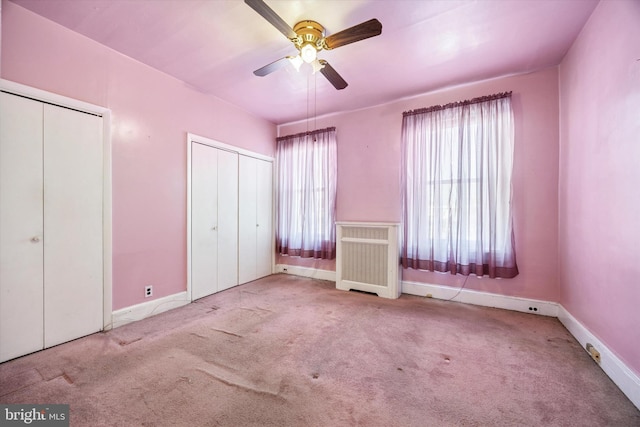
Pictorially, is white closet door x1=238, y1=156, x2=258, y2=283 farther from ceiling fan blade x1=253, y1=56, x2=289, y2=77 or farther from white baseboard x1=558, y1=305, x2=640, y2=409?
white baseboard x1=558, y1=305, x2=640, y2=409

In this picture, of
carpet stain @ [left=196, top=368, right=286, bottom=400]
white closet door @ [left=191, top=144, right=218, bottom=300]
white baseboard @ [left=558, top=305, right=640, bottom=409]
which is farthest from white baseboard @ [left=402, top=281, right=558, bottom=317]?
white closet door @ [left=191, top=144, right=218, bottom=300]

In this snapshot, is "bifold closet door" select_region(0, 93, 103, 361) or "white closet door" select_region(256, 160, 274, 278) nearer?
"bifold closet door" select_region(0, 93, 103, 361)

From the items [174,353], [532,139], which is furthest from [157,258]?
[532,139]

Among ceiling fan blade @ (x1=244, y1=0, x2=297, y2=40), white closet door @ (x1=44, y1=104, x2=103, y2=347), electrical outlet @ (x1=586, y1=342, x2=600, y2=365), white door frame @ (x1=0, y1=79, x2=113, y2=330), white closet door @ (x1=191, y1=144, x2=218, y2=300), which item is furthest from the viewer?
white closet door @ (x1=191, y1=144, x2=218, y2=300)

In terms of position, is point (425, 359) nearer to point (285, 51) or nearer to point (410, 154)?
point (410, 154)

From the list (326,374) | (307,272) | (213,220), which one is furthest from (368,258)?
(213,220)

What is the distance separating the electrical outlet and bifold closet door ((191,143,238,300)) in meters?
3.88

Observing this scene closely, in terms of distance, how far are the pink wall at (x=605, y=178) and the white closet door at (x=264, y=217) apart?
394cm

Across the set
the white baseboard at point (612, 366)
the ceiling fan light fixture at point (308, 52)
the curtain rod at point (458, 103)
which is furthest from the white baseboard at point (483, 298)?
the ceiling fan light fixture at point (308, 52)

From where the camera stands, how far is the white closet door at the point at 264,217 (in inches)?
167

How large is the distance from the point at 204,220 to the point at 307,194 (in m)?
1.64

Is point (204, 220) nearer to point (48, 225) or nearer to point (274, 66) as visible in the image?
point (48, 225)

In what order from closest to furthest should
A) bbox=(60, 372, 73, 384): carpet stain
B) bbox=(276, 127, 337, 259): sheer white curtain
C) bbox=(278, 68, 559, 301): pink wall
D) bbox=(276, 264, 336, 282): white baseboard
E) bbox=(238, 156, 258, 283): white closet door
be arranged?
bbox=(60, 372, 73, 384): carpet stain → bbox=(278, 68, 559, 301): pink wall → bbox=(238, 156, 258, 283): white closet door → bbox=(276, 127, 337, 259): sheer white curtain → bbox=(276, 264, 336, 282): white baseboard

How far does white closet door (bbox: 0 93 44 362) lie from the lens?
1.90 metres
